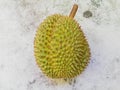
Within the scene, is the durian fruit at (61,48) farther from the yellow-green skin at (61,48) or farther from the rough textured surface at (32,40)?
the rough textured surface at (32,40)

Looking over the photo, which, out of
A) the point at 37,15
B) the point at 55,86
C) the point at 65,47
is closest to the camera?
the point at 65,47

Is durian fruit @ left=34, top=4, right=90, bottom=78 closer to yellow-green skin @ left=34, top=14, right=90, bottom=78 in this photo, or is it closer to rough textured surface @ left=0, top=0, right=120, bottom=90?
yellow-green skin @ left=34, top=14, right=90, bottom=78

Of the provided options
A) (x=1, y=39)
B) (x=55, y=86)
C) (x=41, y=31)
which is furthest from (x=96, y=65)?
(x=1, y=39)

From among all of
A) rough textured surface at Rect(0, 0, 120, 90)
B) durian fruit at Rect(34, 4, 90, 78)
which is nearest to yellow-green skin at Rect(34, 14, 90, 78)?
durian fruit at Rect(34, 4, 90, 78)

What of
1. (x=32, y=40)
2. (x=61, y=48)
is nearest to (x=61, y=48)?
(x=61, y=48)

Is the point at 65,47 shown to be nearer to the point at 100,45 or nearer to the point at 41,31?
the point at 41,31

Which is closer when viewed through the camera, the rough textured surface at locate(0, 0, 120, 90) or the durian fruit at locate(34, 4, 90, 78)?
the durian fruit at locate(34, 4, 90, 78)
